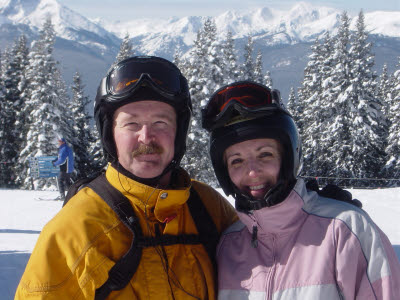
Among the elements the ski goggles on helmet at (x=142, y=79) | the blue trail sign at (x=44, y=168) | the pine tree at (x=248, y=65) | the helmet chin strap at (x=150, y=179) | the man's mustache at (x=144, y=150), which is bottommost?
the blue trail sign at (x=44, y=168)

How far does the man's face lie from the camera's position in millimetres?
2479

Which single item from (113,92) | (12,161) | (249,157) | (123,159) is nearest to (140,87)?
(113,92)

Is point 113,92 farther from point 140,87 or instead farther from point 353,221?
point 353,221

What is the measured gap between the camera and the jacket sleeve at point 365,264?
6.48 ft

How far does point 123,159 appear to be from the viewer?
2.50 m

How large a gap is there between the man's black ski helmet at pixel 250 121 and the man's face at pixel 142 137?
1.14 ft

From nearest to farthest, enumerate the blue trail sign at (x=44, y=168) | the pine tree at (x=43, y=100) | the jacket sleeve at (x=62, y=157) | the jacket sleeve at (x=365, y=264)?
the jacket sleeve at (x=365, y=264) < the jacket sleeve at (x=62, y=157) < the blue trail sign at (x=44, y=168) < the pine tree at (x=43, y=100)

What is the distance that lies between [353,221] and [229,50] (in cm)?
2874

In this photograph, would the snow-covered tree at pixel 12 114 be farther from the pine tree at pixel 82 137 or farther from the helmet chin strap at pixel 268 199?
the helmet chin strap at pixel 268 199

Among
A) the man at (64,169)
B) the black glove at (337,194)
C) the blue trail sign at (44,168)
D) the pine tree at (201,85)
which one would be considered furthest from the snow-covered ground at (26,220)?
the pine tree at (201,85)

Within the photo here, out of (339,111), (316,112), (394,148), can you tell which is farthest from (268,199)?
(316,112)

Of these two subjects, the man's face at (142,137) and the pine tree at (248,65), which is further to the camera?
the pine tree at (248,65)

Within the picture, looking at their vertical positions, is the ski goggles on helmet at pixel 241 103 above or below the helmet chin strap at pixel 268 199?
above

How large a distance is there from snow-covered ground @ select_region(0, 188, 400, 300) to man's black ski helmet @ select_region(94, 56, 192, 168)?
3370 mm
